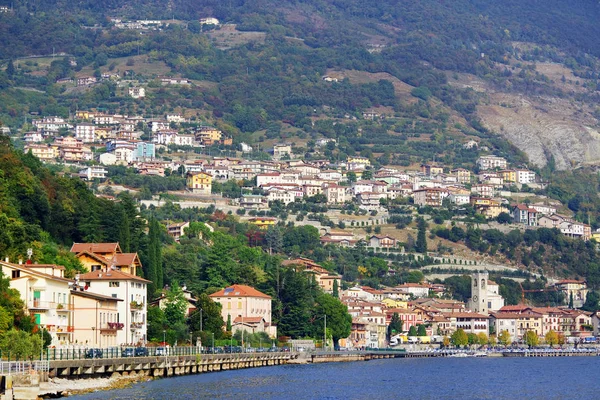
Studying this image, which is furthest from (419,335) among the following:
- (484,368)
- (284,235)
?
(484,368)

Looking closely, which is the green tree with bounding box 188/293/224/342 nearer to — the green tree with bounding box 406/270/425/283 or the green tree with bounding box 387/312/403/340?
the green tree with bounding box 387/312/403/340

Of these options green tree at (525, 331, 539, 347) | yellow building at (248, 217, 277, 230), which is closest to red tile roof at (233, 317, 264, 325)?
green tree at (525, 331, 539, 347)

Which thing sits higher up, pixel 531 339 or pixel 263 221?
pixel 263 221

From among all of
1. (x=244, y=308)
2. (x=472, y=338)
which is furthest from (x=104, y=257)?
(x=472, y=338)

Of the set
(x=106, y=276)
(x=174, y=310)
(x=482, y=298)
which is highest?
(x=482, y=298)

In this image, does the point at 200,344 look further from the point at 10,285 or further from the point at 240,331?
the point at 10,285

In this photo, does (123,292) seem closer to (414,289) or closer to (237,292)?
(237,292)

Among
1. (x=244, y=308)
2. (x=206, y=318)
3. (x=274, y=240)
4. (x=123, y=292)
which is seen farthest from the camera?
(x=274, y=240)
